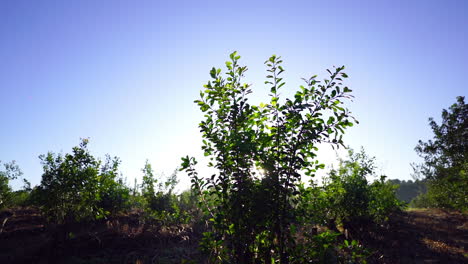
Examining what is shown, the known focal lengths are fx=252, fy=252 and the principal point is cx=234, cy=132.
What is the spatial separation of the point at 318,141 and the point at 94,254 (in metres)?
5.97

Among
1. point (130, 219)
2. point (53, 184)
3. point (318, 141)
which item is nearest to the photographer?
point (318, 141)

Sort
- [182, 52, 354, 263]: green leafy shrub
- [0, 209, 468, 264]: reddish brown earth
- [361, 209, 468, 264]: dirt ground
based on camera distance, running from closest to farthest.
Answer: [182, 52, 354, 263]: green leafy shrub
[0, 209, 468, 264]: reddish brown earth
[361, 209, 468, 264]: dirt ground

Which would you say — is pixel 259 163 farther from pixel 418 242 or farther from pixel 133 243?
pixel 418 242

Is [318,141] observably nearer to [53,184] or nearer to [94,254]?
[94,254]

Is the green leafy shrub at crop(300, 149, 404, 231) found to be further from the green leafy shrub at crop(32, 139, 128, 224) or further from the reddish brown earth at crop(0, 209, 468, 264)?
the green leafy shrub at crop(32, 139, 128, 224)

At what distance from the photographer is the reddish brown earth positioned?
19.2 ft

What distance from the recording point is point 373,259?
247 inches

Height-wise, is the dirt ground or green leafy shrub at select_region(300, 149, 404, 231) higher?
green leafy shrub at select_region(300, 149, 404, 231)

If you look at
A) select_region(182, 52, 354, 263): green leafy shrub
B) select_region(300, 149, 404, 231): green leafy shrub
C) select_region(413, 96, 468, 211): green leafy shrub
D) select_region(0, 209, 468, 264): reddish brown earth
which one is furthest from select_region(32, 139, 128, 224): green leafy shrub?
select_region(413, 96, 468, 211): green leafy shrub

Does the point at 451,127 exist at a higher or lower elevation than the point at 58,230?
higher

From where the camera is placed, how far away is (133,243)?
6.62 meters

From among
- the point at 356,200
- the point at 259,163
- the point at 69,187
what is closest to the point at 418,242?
the point at 356,200

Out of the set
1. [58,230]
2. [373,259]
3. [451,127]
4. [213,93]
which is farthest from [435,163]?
[58,230]

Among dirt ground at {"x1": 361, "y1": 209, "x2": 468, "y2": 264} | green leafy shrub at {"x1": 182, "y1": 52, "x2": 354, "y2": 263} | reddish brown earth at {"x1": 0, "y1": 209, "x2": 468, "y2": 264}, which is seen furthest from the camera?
dirt ground at {"x1": 361, "y1": 209, "x2": 468, "y2": 264}
